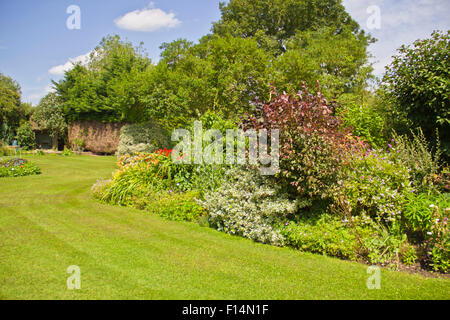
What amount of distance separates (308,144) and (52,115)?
27194 mm

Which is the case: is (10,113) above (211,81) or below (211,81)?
above

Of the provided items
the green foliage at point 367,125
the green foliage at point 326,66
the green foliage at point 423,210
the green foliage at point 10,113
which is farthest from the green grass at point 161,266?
the green foliage at point 10,113

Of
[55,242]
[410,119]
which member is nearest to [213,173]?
[55,242]

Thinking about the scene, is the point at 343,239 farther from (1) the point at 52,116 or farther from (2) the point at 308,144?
(1) the point at 52,116

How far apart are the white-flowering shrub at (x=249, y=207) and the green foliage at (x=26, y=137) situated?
2651cm

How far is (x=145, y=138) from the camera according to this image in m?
18.6

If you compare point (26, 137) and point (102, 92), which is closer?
point (102, 92)

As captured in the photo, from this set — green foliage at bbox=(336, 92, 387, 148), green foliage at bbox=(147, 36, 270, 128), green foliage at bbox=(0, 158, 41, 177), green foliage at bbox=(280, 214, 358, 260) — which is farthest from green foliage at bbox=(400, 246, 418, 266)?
green foliage at bbox=(0, 158, 41, 177)

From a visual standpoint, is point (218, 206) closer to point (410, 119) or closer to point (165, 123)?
point (410, 119)

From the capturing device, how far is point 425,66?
6.77 meters

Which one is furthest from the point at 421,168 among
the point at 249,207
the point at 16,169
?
the point at 16,169

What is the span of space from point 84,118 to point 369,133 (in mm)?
22798

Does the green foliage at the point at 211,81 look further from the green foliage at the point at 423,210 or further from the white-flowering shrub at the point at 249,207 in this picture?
the green foliage at the point at 423,210

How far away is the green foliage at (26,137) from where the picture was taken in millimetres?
27031
